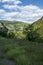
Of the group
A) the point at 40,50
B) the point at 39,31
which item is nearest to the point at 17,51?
the point at 40,50

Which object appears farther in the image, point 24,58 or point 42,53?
point 42,53

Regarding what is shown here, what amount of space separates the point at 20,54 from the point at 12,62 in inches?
232

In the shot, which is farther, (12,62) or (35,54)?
(35,54)

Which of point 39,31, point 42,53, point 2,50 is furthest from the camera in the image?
point 39,31

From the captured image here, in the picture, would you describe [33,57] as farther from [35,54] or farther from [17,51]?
[17,51]

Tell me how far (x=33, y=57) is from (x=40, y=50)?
4314 mm

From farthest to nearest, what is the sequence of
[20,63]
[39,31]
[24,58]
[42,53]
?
[39,31] < [42,53] < [24,58] < [20,63]

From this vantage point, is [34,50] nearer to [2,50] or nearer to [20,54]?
[20,54]

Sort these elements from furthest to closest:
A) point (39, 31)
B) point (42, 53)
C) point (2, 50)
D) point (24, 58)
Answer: point (39, 31)
point (2, 50)
point (42, 53)
point (24, 58)

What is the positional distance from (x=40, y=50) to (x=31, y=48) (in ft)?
8.13

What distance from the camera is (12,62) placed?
99.4 ft

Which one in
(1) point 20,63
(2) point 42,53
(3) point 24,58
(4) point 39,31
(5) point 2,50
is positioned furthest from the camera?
(4) point 39,31

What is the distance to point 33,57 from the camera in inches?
1321

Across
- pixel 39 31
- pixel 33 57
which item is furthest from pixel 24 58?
pixel 39 31
